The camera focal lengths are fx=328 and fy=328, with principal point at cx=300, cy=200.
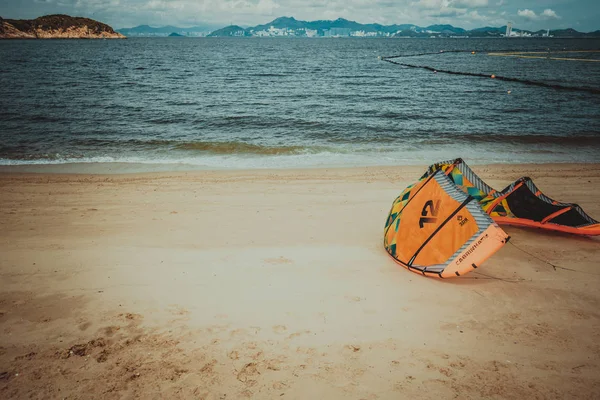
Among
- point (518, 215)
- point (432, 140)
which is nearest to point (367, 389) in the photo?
point (518, 215)

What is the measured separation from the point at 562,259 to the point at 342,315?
14.4 ft

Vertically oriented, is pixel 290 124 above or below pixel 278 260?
above

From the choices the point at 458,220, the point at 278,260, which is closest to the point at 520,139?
the point at 458,220

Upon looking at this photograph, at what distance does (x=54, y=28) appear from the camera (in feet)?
586

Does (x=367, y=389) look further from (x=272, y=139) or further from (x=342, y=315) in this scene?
(x=272, y=139)

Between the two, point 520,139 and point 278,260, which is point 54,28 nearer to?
point 520,139

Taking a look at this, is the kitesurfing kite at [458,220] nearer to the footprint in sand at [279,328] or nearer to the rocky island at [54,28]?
the footprint in sand at [279,328]

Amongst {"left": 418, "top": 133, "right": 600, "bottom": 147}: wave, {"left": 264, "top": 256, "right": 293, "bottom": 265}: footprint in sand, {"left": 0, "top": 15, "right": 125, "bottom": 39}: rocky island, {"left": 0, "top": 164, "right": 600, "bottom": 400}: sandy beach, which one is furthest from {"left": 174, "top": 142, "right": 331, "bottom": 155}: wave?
{"left": 0, "top": 15, "right": 125, "bottom": 39}: rocky island

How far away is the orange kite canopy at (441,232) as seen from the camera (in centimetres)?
468

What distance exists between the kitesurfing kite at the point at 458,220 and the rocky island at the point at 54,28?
227929mm

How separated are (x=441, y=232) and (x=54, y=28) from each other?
786 feet

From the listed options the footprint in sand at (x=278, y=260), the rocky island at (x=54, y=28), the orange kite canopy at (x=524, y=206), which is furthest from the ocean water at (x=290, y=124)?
the rocky island at (x=54, y=28)

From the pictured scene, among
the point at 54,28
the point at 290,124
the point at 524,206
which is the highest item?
the point at 54,28

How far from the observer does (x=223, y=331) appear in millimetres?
4113
